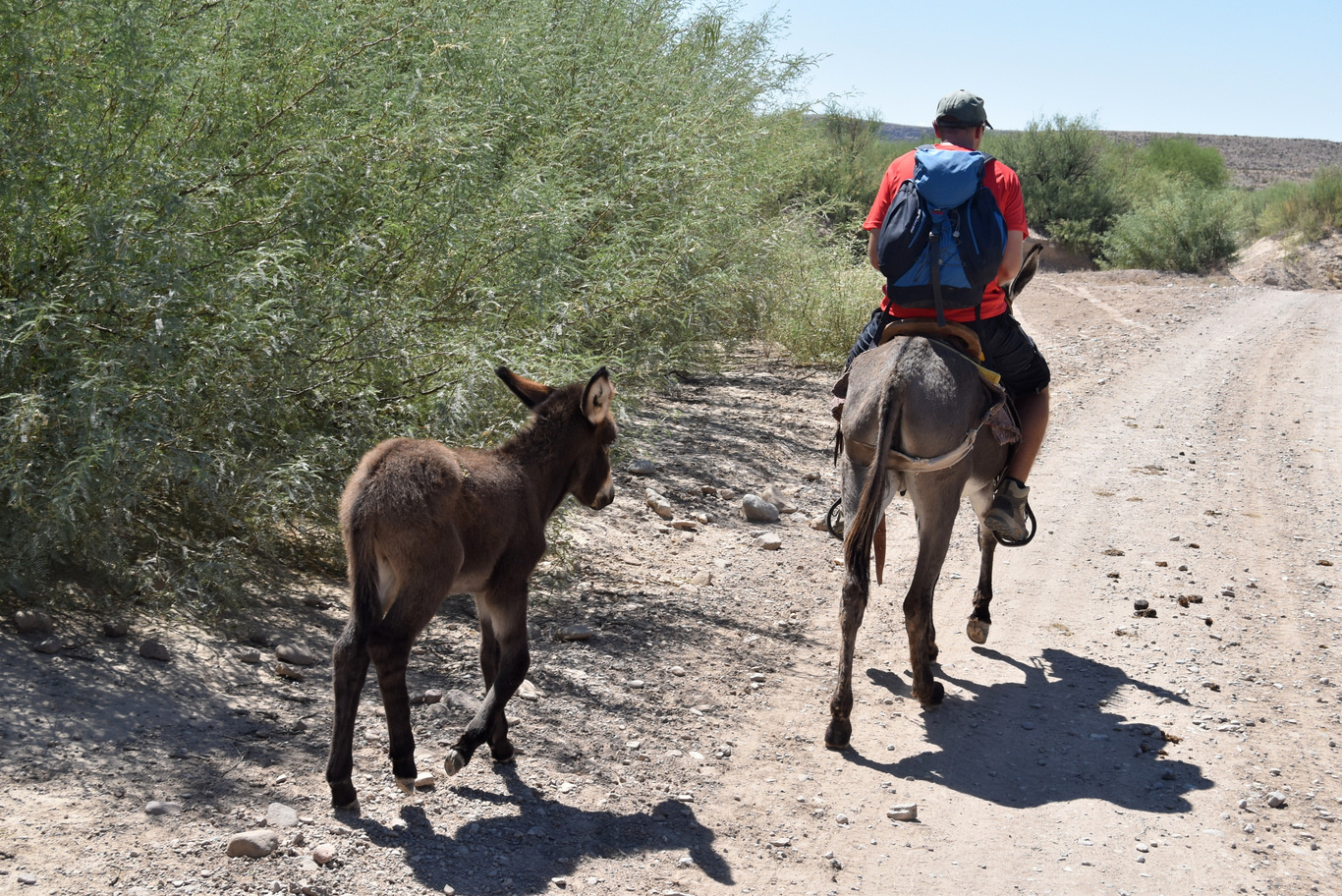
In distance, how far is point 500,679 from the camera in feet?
13.0

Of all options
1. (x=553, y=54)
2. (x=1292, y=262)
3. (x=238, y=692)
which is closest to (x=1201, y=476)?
(x=553, y=54)

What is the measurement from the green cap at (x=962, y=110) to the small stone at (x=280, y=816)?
423cm

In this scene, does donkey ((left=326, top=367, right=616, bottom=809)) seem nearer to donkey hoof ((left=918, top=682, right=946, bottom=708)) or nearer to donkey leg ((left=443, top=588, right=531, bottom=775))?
donkey leg ((left=443, top=588, right=531, bottom=775))

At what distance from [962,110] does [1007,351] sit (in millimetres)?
1280

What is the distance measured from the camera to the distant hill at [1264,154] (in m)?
71.8

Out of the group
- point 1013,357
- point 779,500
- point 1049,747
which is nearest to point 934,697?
point 1049,747

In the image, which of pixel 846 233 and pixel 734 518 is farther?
pixel 846 233

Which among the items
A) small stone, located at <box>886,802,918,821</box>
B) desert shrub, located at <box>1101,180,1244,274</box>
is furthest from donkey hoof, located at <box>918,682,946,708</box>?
desert shrub, located at <box>1101,180,1244,274</box>

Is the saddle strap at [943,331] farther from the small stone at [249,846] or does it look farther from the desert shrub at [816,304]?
the desert shrub at [816,304]

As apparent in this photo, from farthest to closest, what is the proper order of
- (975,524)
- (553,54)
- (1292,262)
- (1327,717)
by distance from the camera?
(1292,262), (975,524), (553,54), (1327,717)

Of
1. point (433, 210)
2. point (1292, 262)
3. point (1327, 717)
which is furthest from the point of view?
point (1292, 262)

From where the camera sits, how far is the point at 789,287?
13.7m

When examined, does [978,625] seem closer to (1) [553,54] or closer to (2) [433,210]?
(2) [433,210]

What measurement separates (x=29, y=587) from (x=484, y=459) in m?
1.97
